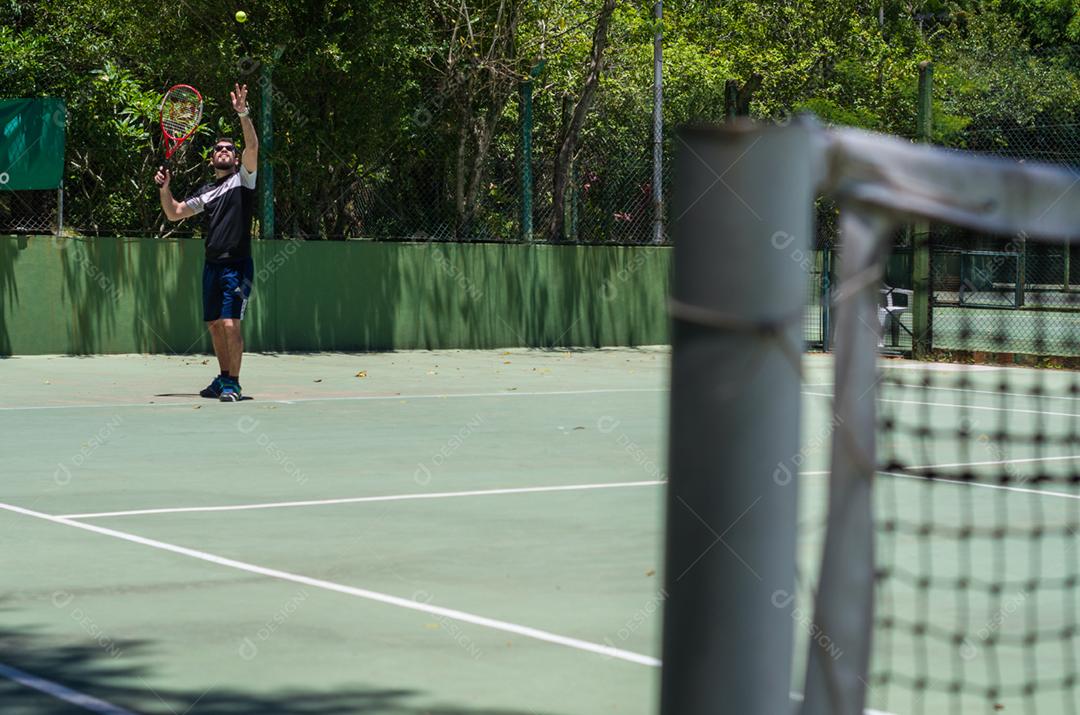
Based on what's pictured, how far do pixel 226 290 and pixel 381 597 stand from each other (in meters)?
7.01

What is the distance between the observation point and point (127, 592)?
5.91m

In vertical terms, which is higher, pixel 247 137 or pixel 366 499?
pixel 247 137

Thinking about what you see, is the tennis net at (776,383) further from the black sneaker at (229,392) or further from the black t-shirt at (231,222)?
the black sneaker at (229,392)

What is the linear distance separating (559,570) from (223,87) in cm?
1287

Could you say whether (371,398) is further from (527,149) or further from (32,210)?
(527,149)

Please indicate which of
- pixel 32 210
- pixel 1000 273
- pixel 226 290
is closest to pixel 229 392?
pixel 226 290

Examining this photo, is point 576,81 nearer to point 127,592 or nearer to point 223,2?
point 223,2

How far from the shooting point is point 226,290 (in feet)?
41.0

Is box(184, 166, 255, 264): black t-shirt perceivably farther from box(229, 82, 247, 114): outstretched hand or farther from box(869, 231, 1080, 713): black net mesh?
box(869, 231, 1080, 713): black net mesh

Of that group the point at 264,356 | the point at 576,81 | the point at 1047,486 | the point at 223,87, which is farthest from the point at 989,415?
the point at 576,81

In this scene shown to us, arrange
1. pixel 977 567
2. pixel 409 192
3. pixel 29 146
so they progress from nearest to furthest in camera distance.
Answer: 1. pixel 977 567
2. pixel 29 146
3. pixel 409 192

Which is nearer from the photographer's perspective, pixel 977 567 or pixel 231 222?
pixel 977 567

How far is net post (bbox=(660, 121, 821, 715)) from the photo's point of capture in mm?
2027

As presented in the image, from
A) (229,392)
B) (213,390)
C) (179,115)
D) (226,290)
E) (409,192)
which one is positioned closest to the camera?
(226,290)
